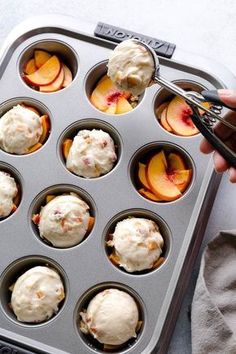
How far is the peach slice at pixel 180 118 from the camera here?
5.49ft

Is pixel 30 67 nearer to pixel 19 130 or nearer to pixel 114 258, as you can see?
pixel 19 130

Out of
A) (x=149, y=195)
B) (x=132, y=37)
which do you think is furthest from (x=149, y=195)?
(x=132, y=37)

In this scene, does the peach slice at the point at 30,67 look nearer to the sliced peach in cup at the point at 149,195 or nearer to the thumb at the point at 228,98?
the sliced peach in cup at the point at 149,195

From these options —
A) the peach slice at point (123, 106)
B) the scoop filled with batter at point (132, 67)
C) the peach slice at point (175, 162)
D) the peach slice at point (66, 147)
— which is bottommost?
the peach slice at point (66, 147)

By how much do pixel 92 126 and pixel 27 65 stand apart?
0.86 feet

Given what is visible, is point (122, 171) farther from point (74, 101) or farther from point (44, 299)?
point (44, 299)

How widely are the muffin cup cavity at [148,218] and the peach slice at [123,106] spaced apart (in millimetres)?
283

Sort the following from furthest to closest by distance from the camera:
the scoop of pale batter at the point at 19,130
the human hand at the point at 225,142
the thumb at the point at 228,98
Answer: the scoop of pale batter at the point at 19,130
the human hand at the point at 225,142
the thumb at the point at 228,98

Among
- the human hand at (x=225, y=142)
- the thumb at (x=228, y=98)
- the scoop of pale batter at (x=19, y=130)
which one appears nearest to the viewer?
the thumb at (x=228, y=98)

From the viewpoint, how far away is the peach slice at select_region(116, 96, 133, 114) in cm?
→ 171

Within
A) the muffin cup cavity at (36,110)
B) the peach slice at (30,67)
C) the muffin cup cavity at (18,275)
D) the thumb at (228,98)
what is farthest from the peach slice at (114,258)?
the peach slice at (30,67)

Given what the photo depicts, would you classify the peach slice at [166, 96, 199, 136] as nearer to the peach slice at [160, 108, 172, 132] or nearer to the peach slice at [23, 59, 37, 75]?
the peach slice at [160, 108, 172, 132]

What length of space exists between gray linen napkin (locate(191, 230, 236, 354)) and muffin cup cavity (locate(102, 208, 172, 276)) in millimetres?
111

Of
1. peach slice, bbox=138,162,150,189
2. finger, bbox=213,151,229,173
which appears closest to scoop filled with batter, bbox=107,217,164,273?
peach slice, bbox=138,162,150,189
